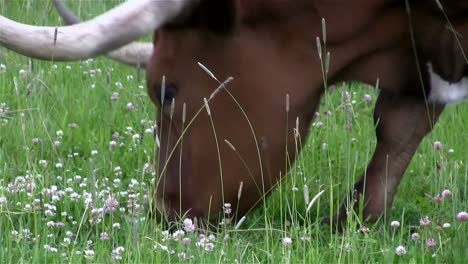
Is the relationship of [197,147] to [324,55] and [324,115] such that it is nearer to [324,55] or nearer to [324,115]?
[324,55]

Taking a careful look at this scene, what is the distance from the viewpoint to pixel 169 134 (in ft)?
16.0

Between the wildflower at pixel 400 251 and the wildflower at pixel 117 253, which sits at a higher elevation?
the wildflower at pixel 400 251

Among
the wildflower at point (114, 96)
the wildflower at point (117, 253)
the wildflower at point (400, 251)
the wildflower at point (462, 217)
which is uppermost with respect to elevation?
the wildflower at point (462, 217)

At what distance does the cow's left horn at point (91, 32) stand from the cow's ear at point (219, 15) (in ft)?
0.43

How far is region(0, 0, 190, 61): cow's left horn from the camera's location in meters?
4.18

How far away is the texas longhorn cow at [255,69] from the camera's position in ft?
15.5

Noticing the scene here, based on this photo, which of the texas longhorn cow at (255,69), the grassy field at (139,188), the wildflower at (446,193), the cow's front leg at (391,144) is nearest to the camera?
the grassy field at (139,188)

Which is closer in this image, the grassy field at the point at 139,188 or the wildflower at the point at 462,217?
the grassy field at the point at 139,188

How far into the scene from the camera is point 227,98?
4762mm

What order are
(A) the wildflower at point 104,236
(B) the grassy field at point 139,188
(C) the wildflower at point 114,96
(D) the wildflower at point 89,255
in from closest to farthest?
(D) the wildflower at point 89,255, (B) the grassy field at point 139,188, (A) the wildflower at point 104,236, (C) the wildflower at point 114,96

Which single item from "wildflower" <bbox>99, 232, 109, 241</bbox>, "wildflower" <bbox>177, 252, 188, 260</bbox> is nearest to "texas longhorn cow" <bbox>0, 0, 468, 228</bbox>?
"wildflower" <bbox>99, 232, 109, 241</bbox>

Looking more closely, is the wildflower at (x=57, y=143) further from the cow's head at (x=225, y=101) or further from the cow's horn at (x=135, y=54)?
the cow's head at (x=225, y=101)

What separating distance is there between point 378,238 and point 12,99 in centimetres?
269

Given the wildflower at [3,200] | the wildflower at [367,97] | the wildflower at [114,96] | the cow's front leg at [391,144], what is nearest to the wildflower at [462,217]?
the cow's front leg at [391,144]
